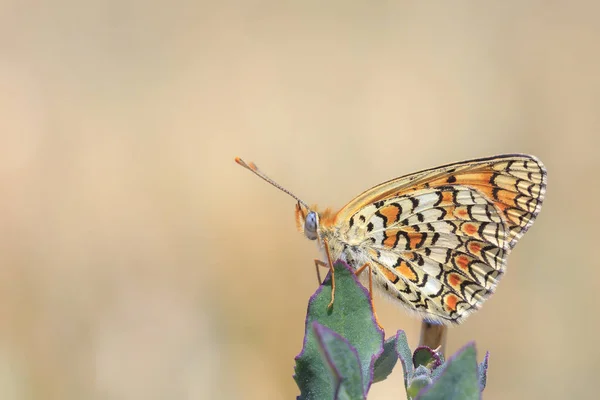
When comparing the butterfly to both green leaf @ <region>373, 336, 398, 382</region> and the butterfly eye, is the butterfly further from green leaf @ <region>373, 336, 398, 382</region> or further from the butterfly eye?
green leaf @ <region>373, 336, 398, 382</region>

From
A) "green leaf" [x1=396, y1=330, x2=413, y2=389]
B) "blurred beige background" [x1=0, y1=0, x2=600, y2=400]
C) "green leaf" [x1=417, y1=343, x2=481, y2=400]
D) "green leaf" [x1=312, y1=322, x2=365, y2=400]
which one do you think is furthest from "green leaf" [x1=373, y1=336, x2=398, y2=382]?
"blurred beige background" [x1=0, y1=0, x2=600, y2=400]

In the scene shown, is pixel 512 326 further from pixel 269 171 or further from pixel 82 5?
pixel 82 5

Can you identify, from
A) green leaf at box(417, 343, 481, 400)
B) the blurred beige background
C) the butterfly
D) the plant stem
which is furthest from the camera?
the blurred beige background

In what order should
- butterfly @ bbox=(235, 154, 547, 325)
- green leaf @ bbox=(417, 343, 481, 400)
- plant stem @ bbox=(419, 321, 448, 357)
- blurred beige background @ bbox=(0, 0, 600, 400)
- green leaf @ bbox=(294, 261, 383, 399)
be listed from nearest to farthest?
green leaf @ bbox=(417, 343, 481, 400) < green leaf @ bbox=(294, 261, 383, 399) < plant stem @ bbox=(419, 321, 448, 357) < butterfly @ bbox=(235, 154, 547, 325) < blurred beige background @ bbox=(0, 0, 600, 400)

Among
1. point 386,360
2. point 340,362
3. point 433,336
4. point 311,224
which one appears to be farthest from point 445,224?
point 340,362

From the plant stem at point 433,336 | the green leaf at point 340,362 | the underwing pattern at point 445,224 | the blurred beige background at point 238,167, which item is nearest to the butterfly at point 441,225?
the underwing pattern at point 445,224

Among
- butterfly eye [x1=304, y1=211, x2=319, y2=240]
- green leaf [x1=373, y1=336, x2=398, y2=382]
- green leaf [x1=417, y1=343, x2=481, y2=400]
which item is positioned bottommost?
green leaf [x1=373, y1=336, x2=398, y2=382]

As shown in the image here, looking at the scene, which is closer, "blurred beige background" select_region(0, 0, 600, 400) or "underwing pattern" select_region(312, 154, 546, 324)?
"underwing pattern" select_region(312, 154, 546, 324)

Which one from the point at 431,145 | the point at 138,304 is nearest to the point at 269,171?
the point at 431,145

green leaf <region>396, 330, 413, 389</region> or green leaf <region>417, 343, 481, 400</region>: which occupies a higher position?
green leaf <region>417, 343, 481, 400</region>
